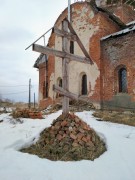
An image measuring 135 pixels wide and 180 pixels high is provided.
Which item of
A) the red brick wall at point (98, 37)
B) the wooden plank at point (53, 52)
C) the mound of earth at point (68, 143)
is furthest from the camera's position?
the red brick wall at point (98, 37)

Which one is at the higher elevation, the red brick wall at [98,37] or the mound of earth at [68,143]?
the red brick wall at [98,37]

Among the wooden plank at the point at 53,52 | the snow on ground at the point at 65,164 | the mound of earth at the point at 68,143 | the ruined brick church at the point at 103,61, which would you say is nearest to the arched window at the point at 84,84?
the ruined brick church at the point at 103,61

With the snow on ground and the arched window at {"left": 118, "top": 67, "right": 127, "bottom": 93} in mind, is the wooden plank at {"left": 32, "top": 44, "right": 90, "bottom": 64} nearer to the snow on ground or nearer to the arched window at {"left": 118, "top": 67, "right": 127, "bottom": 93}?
the snow on ground

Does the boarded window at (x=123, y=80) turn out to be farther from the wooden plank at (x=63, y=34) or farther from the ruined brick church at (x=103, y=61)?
the wooden plank at (x=63, y=34)

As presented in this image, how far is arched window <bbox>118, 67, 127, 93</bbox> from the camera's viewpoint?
47.5 feet

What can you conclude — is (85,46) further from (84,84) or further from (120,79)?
(120,79)

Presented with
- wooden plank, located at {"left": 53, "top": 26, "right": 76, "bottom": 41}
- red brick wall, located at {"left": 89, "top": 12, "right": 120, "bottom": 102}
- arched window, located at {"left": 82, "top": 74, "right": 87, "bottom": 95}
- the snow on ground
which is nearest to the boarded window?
red brick wall, located at {"left": 89, "top": 12, "right": 120, "bottom": 102}

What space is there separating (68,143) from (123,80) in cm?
941

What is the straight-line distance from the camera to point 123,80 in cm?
1462

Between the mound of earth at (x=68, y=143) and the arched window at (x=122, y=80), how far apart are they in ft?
26.9

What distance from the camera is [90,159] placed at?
5574mm

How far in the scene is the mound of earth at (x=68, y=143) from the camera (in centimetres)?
572

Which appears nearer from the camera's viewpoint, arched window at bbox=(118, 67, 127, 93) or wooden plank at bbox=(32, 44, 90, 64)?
wooden plank at bbox=(32, 44, 90, 64)

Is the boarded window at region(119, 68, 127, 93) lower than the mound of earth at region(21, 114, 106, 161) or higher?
higher
